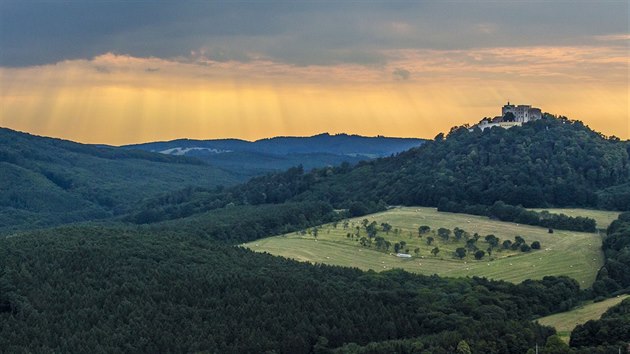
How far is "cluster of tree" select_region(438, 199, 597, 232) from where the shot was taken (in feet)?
527

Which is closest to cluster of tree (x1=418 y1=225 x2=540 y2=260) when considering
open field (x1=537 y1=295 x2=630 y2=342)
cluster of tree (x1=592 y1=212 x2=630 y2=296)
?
cluster of tree (x1=592 y1=212 x2=630 y2=296)

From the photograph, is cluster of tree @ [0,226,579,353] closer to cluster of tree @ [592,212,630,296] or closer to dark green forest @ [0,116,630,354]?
dark green forest @ [0,116,630,354]

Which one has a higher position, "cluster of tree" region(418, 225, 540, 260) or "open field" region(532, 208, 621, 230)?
"open field" region(532, 208, 621, 230)

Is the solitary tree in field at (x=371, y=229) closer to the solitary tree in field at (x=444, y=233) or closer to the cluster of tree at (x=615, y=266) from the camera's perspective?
the solitary tree in field at (x=444, y=233)

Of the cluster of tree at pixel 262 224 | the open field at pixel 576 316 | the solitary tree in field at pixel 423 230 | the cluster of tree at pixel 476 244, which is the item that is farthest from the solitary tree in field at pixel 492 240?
the cluster of tree at pixel 262 224

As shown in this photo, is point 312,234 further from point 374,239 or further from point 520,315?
point 520,315

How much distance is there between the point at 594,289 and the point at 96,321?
66.5 meters

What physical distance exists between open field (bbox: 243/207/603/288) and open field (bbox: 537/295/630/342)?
15840 millimetres

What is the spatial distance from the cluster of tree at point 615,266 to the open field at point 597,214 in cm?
1663

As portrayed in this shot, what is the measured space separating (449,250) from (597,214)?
4078cm

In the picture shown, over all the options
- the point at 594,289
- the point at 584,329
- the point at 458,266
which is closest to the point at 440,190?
the point at 458,266

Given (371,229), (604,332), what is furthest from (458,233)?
(604,332)

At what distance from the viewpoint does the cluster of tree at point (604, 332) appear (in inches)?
3406

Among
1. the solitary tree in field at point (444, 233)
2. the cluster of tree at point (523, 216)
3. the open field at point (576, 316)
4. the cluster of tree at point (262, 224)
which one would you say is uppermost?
the cluster of tree at point (523, 216)
